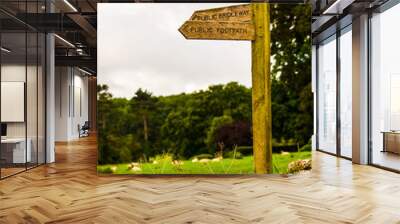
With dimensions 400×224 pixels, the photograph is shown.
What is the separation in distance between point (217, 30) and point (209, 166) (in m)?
2.06

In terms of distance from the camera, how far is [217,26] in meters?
6.30

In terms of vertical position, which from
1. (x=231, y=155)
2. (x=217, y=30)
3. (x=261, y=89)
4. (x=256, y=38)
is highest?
(x=217, y=30)

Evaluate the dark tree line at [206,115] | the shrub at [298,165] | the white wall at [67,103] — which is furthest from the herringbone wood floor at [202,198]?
the white wall at [67,103]

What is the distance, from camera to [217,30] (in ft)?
20.7

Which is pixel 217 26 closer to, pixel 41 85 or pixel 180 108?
pixel 180 108

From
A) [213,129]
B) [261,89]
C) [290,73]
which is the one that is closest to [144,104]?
[213,129]

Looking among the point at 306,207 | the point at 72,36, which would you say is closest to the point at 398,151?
the point at 306,207

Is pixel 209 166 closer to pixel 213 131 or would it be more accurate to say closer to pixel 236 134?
pixel 213 131

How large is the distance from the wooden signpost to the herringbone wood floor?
52cm

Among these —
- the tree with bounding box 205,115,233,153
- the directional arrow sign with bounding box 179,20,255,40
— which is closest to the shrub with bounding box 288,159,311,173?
the tree with bounding box 205,115,233,153

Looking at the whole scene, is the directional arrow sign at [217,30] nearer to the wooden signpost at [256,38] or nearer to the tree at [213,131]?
the wooden signpost at [256,38]

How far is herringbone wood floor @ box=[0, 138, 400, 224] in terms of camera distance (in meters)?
3.97

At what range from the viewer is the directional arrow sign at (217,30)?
630 cm

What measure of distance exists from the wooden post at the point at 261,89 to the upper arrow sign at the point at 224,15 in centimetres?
19
